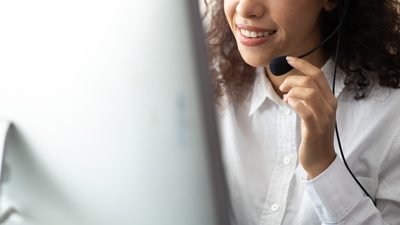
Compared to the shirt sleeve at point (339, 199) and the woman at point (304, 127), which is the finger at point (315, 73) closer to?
the woman at point (304, 127)

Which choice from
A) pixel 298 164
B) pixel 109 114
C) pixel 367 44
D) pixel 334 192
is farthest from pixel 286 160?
pixel 109 114

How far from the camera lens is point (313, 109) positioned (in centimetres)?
60

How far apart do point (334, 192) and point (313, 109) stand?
0.15 meters

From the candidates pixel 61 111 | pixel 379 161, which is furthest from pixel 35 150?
pixel 379 161

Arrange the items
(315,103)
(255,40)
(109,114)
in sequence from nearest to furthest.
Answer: (109,114) → (315,103) → (255,40)

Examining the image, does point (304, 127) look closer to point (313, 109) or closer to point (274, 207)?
point (313, 109)

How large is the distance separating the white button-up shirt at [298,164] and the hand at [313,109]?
5cm

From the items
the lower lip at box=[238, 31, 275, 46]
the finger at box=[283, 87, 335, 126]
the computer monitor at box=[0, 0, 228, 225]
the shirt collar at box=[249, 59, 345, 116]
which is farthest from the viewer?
the shirt collar at box=[249, 59, 345, 116]

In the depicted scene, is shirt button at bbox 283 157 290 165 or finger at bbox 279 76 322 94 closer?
finger at bbox 279 76 322 94

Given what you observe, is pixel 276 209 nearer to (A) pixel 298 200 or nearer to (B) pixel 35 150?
(A) pixel 298 200

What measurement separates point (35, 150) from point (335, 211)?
0.48 m

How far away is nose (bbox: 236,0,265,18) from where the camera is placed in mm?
687

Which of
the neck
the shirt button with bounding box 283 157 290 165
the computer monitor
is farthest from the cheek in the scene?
the computer monitor

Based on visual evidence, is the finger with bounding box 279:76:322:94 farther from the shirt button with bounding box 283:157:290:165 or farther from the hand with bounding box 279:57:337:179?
the shirt button with bounding box 283:157:290:165
